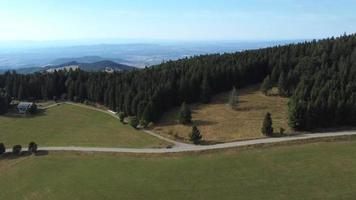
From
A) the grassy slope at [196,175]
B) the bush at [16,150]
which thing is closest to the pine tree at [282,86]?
the grassy slope at [196,175]

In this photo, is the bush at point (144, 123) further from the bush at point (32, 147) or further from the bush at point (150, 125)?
the bush at point (32, 147)

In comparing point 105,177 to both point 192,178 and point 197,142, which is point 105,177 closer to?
point 192,178

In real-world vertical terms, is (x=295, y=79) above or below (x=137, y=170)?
above

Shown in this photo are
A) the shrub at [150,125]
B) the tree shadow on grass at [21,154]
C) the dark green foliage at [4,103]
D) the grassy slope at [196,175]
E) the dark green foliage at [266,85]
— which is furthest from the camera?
the dark green foliage at [4,103]

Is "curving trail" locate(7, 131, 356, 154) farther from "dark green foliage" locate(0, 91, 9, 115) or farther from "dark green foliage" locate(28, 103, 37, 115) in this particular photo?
"dark green foliage" locate(0, 91, 9, 115)

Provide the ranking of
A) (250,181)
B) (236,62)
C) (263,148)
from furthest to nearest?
(236,62) → (263,148) → (250,181)

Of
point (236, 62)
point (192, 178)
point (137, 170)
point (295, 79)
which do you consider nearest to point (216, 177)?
point (192, 178)

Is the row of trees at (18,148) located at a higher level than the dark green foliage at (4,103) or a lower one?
lower

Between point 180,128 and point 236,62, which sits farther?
point 236,62
